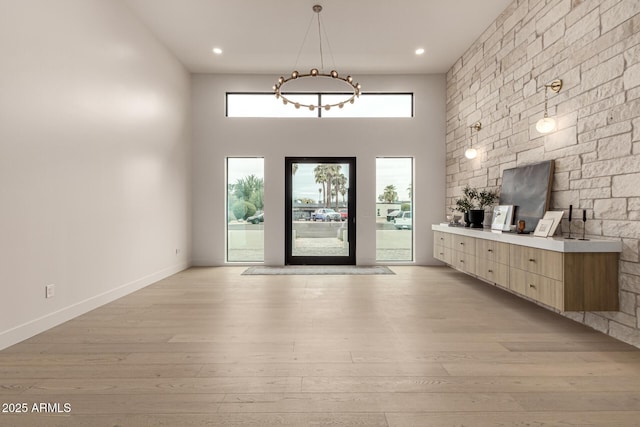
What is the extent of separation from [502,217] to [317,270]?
3061mm

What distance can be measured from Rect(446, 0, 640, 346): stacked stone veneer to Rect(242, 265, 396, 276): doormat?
2414 mm

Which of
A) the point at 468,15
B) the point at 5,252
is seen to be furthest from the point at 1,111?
the point at 468,15

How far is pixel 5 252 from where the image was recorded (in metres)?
2.58

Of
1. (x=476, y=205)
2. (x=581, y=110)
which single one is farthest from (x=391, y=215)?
(x=581, y=110)

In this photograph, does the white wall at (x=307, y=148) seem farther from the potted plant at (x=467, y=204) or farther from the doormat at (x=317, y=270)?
the potted plant at (x=467, y=204)

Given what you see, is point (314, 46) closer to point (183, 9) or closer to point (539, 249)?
point (183, 9)

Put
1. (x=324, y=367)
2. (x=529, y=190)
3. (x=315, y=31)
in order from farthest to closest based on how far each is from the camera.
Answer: (x=315, y=31), (x=529, y=190), (x=324, y=367)

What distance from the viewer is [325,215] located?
21.2 ft

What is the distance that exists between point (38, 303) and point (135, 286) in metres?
1.51

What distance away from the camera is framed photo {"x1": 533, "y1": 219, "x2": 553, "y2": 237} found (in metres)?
3.21

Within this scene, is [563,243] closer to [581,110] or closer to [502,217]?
[581,110]

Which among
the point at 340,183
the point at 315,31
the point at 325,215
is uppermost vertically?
the point at 315,31

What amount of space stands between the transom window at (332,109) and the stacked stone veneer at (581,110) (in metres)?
1.88

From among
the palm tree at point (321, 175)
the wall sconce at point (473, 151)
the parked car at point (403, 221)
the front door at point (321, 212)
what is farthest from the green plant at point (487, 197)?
the palm tree at point (321, 175)
